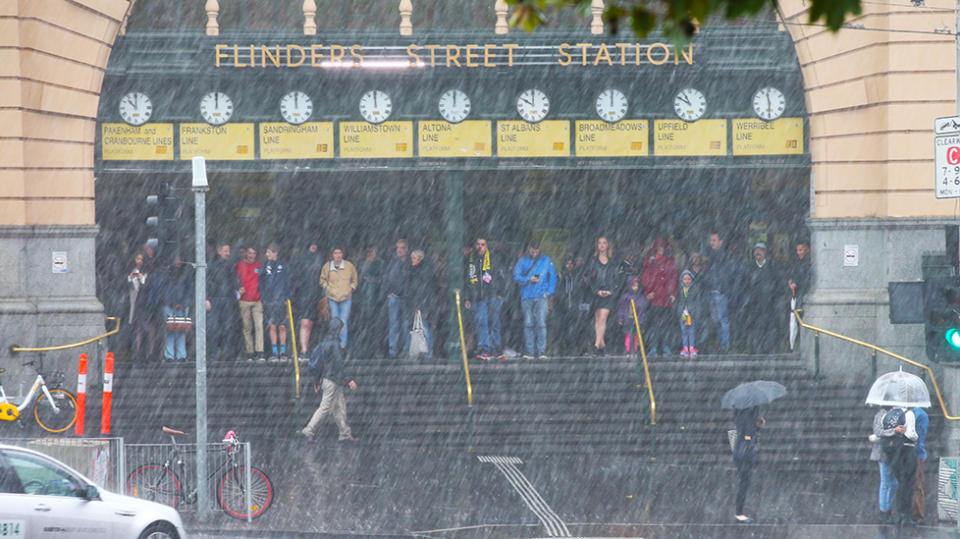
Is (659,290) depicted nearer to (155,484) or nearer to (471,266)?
(471,266)

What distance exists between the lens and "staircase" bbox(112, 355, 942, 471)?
675 inches

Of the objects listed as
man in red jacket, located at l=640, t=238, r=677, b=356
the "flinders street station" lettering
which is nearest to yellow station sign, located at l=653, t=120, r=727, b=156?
the "flinders street station" lettering

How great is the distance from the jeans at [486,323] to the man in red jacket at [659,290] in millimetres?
2445

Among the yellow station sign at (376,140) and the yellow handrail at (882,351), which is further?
the yellow station sign at (376,140)

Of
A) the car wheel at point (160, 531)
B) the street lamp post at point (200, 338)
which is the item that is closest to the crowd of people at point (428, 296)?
the street lamp post at point (200, 338)

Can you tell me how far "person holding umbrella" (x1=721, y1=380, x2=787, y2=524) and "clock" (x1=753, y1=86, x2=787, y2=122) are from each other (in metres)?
8.16

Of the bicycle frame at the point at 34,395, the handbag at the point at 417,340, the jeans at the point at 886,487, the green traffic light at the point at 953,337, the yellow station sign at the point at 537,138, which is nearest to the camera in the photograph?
the green traffic light at the point at 953,337

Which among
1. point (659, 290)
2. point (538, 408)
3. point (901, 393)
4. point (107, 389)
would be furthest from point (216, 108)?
point (901, 393)

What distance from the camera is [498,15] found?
20812 millimetres

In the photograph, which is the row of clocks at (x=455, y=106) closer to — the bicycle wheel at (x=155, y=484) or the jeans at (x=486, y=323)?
the jeans at (x=486, y=323)

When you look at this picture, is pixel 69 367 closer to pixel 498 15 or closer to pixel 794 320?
pixel 498 15

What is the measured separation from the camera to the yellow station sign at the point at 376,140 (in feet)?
67.8

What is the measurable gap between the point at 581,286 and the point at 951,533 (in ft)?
27.7

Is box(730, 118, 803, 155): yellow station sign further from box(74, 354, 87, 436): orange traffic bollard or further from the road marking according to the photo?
box(74, 354, 87, 436): orange traffic bollard
